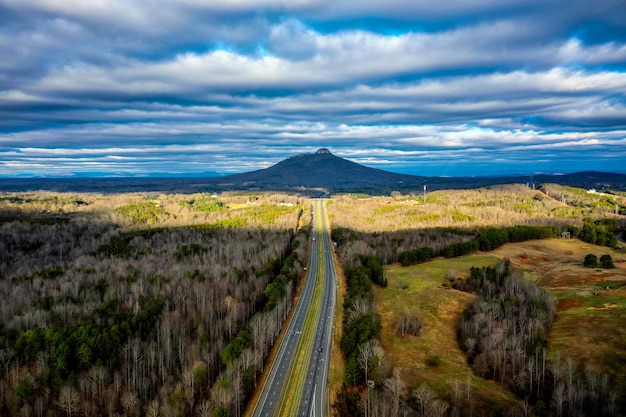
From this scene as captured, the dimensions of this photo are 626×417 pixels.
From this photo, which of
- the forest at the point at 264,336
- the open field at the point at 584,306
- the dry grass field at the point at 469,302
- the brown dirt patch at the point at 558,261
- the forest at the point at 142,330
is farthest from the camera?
the brown dirt patch at the point at 558,261

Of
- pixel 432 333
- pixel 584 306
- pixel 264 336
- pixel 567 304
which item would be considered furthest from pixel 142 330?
pixel 584 306

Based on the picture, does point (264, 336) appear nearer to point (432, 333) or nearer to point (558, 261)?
point (432, 333)

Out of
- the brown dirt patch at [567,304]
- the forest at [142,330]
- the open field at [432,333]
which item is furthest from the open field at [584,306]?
the forest at [142,330]

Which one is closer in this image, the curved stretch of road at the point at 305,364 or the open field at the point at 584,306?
the curved stretch of road at the point at 305,364

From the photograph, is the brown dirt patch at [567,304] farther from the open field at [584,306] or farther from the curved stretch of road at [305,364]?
the curved stretch of road at [305,364]

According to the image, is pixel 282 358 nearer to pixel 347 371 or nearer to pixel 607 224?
pixel 347 371
